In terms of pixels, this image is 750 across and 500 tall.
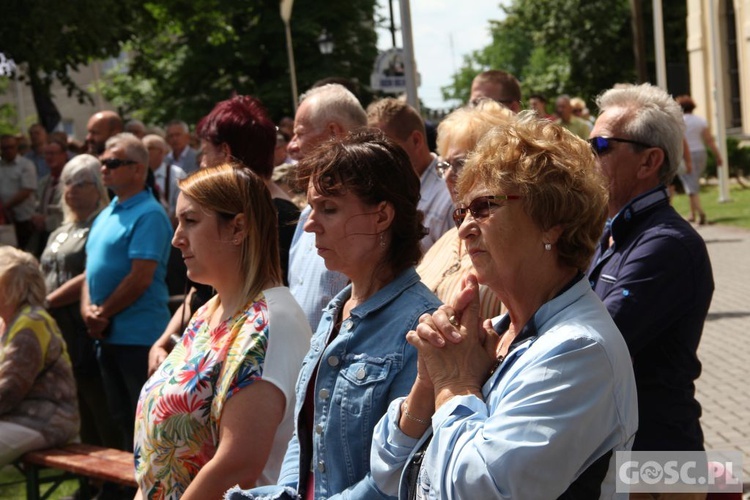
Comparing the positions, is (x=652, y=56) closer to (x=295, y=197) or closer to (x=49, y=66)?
(x=49, y=66)

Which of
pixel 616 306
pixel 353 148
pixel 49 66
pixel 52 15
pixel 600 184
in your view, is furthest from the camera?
pixel 49 66

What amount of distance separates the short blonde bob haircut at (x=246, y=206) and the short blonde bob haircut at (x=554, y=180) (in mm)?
1368

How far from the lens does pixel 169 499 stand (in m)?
3.51

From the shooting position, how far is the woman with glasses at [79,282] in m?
7.00

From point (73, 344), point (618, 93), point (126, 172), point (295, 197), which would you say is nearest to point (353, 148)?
point (618, 93)

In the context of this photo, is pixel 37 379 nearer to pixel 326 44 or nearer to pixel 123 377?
pixel 123 377

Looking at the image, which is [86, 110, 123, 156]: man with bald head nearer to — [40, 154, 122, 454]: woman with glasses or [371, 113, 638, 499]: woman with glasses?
[40, 154, 122, 454]: woman with glasses

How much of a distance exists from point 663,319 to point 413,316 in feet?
2.99

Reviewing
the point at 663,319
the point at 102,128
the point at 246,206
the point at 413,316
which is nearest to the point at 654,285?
the point at 663,319

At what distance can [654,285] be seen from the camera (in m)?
3.38

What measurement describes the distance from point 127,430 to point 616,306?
3912 mm

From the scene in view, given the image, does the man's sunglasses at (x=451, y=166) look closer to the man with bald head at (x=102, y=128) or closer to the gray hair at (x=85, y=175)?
the gray hair at (x=85, y=175)

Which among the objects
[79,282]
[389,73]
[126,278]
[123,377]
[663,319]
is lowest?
[123,377]

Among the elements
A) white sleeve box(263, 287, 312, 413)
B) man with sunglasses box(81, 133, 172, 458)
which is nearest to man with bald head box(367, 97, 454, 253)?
white sleeve box(263, 287, 312, 413)
